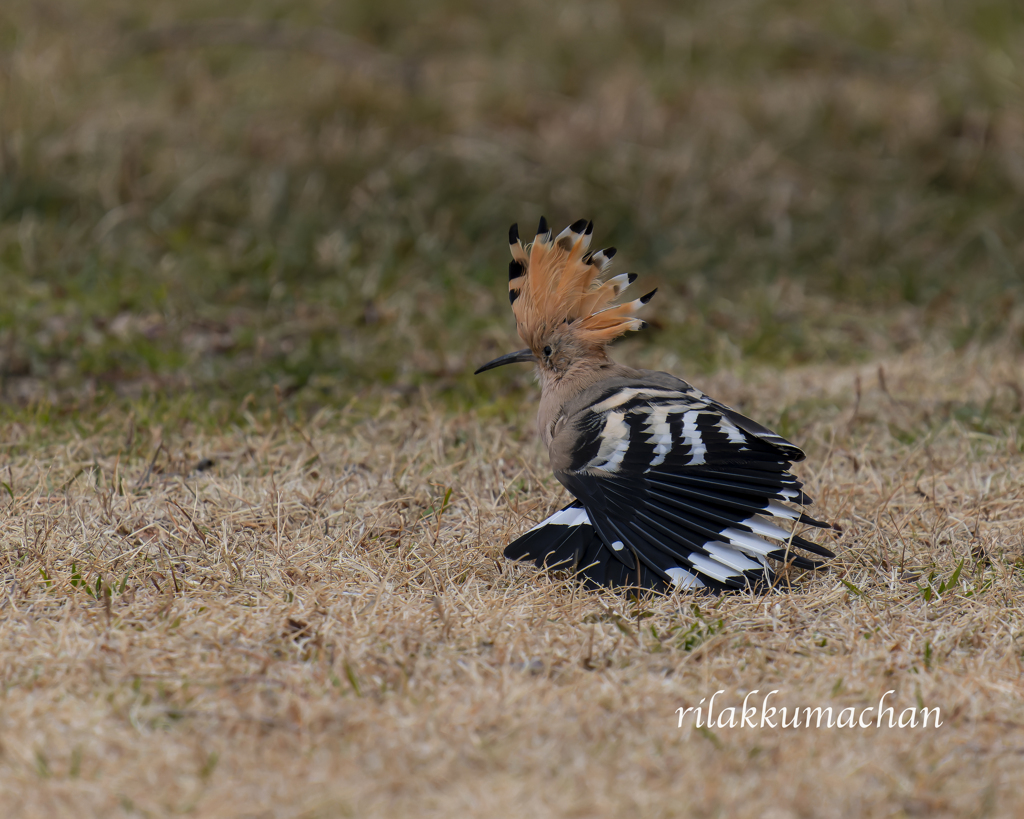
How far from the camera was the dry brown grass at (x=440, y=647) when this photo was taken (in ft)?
7.14

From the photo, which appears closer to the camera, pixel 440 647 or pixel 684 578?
pixel 440 647

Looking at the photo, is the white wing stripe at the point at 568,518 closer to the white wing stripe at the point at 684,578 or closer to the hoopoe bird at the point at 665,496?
the hoopoe bird at the point at 665,496

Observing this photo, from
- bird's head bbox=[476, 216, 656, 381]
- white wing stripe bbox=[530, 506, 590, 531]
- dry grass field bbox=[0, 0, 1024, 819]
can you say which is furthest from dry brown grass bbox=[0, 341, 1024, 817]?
bird's head bbox=[476, 216, 656, 381]

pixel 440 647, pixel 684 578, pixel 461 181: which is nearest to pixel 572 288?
pixel 684 578

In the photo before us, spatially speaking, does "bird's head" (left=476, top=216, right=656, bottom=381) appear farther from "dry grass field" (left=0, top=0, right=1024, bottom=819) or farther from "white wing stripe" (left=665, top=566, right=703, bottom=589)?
"white wing stripe" (left=665, top=566, right=703, bottom=589)

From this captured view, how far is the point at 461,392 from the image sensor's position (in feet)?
16.3

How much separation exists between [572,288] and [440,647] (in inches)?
50.5

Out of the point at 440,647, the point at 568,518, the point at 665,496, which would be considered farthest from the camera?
the point at 568,518

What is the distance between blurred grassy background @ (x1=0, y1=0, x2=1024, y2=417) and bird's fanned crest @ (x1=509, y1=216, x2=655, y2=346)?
1454 mm

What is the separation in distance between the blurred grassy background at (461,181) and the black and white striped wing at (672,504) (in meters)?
1.88

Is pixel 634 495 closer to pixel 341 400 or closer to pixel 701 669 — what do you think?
pixel 701 669

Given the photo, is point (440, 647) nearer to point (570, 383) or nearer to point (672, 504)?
point (672, 504)

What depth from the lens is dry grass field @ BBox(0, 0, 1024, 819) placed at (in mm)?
2316

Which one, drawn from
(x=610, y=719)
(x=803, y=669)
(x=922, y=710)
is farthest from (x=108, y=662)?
(x=922, y=710)
